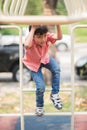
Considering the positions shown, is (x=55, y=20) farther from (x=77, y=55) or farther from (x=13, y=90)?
(x=77, y=55)

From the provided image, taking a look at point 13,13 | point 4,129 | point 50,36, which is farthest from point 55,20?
point 4,129

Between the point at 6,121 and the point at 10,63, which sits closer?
the point at 6,121

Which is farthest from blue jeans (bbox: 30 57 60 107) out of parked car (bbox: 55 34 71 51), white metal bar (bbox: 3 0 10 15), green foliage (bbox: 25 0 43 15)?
parked car (bbox: 55 34 71 51)

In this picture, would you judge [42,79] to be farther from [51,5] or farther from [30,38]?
[51,5]

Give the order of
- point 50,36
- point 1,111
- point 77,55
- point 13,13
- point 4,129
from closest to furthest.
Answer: point 13,13
point 50,36
point 4,129
point 1,111
point 77,55

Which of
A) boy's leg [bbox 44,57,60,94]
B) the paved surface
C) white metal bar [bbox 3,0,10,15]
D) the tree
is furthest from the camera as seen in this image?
the tree

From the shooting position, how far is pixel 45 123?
4.69 m

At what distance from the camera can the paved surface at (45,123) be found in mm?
4570

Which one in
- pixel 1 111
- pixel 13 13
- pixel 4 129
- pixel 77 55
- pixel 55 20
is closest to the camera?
pixel 55 20

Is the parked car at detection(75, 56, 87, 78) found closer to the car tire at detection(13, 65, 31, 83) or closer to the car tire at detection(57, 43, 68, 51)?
the car tire at detection(13, 65, 31, 83)

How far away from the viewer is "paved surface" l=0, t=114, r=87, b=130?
4.57 meters

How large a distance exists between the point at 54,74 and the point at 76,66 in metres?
5.96

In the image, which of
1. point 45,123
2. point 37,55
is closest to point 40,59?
point 37,55

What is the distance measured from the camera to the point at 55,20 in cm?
262
